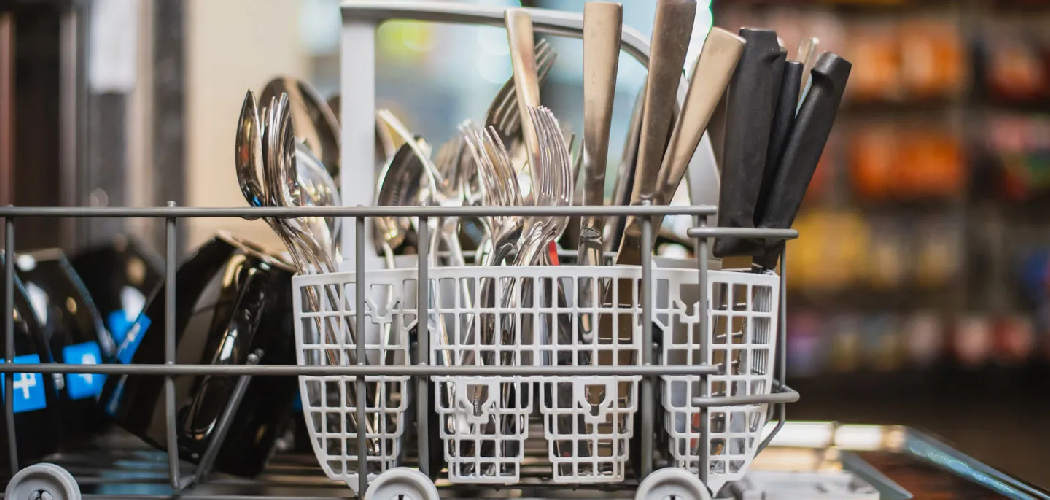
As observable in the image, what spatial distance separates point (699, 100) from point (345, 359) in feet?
0.66

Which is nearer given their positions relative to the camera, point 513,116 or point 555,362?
point 555,362

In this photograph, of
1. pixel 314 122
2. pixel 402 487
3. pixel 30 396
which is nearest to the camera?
pixel 402 487

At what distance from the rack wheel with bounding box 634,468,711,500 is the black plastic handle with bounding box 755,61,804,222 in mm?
121

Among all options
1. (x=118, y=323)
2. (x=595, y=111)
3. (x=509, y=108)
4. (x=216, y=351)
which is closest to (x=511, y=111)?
(x=509, y=108)

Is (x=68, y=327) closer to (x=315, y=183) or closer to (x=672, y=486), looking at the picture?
(x=315, y=183)

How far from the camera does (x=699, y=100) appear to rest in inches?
13.6

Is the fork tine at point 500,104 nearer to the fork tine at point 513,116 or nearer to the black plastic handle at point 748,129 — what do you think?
the fork tine at point 513,116

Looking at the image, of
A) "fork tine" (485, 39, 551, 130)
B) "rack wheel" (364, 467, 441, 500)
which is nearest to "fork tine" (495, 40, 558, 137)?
"fork tine" (485, 39, 551, 130)

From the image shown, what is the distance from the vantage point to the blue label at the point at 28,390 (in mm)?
397

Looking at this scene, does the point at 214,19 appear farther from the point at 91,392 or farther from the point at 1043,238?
the point at 1043,238

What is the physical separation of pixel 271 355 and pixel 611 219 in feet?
0.68

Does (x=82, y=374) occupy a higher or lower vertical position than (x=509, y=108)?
lower

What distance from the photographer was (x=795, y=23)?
2.08 meters

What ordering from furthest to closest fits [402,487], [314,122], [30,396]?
1. [314,122]
2. [30,396]
3. [402,487]
